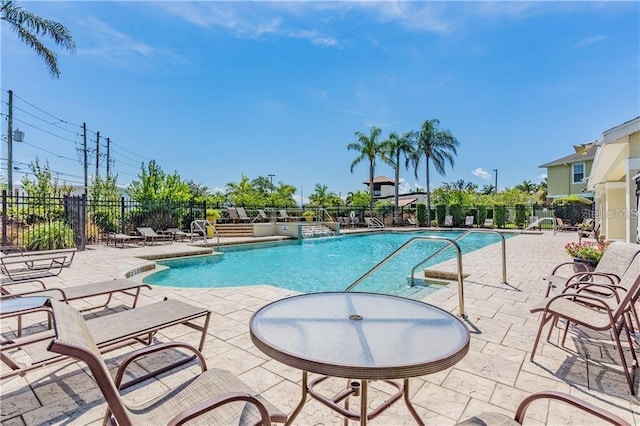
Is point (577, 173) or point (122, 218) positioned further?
point (577, 173)

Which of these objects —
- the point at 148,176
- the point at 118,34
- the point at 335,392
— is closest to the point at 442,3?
the point at 335,392

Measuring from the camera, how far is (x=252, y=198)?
75.9 ft

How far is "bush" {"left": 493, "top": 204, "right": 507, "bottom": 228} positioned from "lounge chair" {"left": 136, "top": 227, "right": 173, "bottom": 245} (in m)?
20.2

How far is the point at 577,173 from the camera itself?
2231cm

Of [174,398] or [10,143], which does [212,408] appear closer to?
[174,398]

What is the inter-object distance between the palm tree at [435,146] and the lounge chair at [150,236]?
19.3 metres

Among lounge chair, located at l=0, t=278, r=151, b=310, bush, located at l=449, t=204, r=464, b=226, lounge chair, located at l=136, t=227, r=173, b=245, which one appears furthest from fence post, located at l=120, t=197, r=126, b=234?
bush, located at l=449, t=204, r=464, b=226

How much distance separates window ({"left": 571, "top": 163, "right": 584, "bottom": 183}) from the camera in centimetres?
2200

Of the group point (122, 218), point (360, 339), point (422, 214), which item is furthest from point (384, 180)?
point (360, 339)

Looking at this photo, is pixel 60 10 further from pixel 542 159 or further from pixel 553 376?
pixel 542 159

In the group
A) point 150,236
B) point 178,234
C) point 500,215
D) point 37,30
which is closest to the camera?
point 150,236

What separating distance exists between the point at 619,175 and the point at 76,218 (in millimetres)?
16848

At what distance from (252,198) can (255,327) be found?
22064 mm

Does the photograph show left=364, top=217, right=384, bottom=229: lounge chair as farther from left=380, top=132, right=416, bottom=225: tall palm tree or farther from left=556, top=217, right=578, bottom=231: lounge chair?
left=556, top=217, right=578, bottom=231: lounge chair
